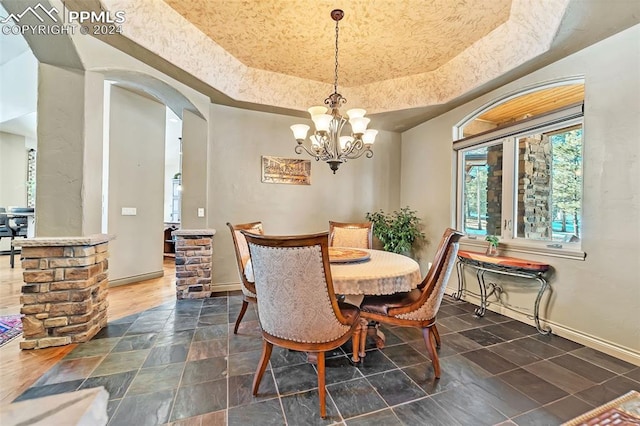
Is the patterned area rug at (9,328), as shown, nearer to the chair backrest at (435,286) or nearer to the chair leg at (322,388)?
the chair leg at (322,388)

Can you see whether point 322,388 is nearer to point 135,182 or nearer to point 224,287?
point 224,287

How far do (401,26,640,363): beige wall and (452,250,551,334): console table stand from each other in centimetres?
13

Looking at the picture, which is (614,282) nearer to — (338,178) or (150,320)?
(338,178)

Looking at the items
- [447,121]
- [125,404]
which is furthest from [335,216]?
[125,404]

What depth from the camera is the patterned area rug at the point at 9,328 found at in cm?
227

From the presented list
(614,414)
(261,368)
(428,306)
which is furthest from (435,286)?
(261,368)

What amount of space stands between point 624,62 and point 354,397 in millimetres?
3262

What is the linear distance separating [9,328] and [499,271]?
4725 millimetres

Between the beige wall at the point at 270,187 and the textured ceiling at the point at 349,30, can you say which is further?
the beige wall at the point at 270,187

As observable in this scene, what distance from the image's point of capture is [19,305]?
3020mm

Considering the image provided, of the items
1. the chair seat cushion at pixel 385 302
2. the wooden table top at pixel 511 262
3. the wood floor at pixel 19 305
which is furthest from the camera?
the wooden table top at pixel 511 262

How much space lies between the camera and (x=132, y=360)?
199 centimetres

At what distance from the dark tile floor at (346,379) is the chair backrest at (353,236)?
106 cm

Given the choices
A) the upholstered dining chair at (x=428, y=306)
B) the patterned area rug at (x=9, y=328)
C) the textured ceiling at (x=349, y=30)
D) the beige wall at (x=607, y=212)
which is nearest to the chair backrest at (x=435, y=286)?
the upholstered dining chair at (x=428, y=306)
